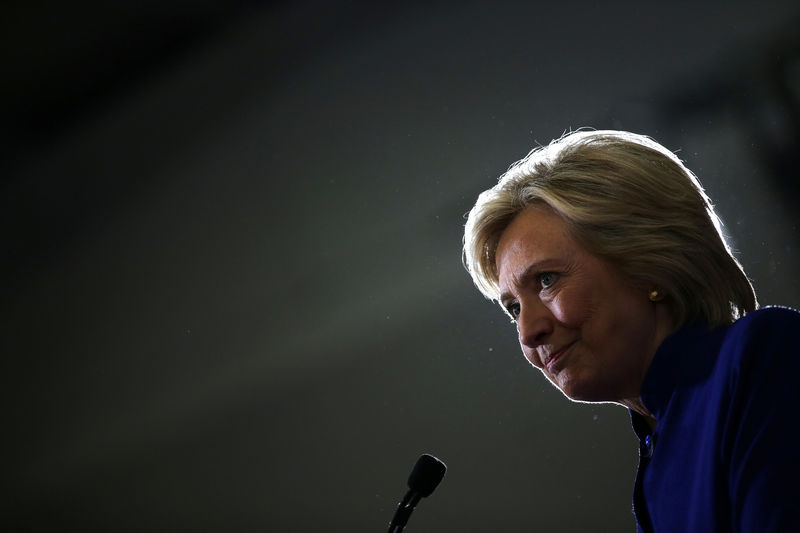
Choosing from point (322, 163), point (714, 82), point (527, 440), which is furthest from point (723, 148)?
point (322, 163)

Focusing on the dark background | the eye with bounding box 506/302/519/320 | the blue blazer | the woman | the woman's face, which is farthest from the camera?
the dark background

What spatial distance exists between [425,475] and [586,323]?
11.0 inches

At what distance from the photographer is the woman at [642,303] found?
80 centimetres

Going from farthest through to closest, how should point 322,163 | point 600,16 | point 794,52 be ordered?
point 322,163 → point 600,16 → point 794,52

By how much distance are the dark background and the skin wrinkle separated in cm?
165

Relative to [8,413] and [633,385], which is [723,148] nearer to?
[633,385]

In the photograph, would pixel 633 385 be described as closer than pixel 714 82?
Yes

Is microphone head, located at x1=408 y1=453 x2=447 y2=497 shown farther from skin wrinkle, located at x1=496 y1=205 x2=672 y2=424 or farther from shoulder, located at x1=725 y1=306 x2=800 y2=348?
shoulder, located at x1=725 y1=306 x2=800 y2=348

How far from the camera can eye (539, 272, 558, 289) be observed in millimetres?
997

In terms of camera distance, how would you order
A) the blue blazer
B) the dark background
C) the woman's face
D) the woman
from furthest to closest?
1. the dark background
2. the woman's face
3. the woman
4. the blue blazer

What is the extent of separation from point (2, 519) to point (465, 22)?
2.30m

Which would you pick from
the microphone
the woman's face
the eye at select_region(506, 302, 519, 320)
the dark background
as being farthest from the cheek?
the dark background

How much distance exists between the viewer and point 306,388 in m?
2.75

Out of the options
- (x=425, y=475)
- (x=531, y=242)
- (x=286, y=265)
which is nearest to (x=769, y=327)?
(x=531, y=242)
